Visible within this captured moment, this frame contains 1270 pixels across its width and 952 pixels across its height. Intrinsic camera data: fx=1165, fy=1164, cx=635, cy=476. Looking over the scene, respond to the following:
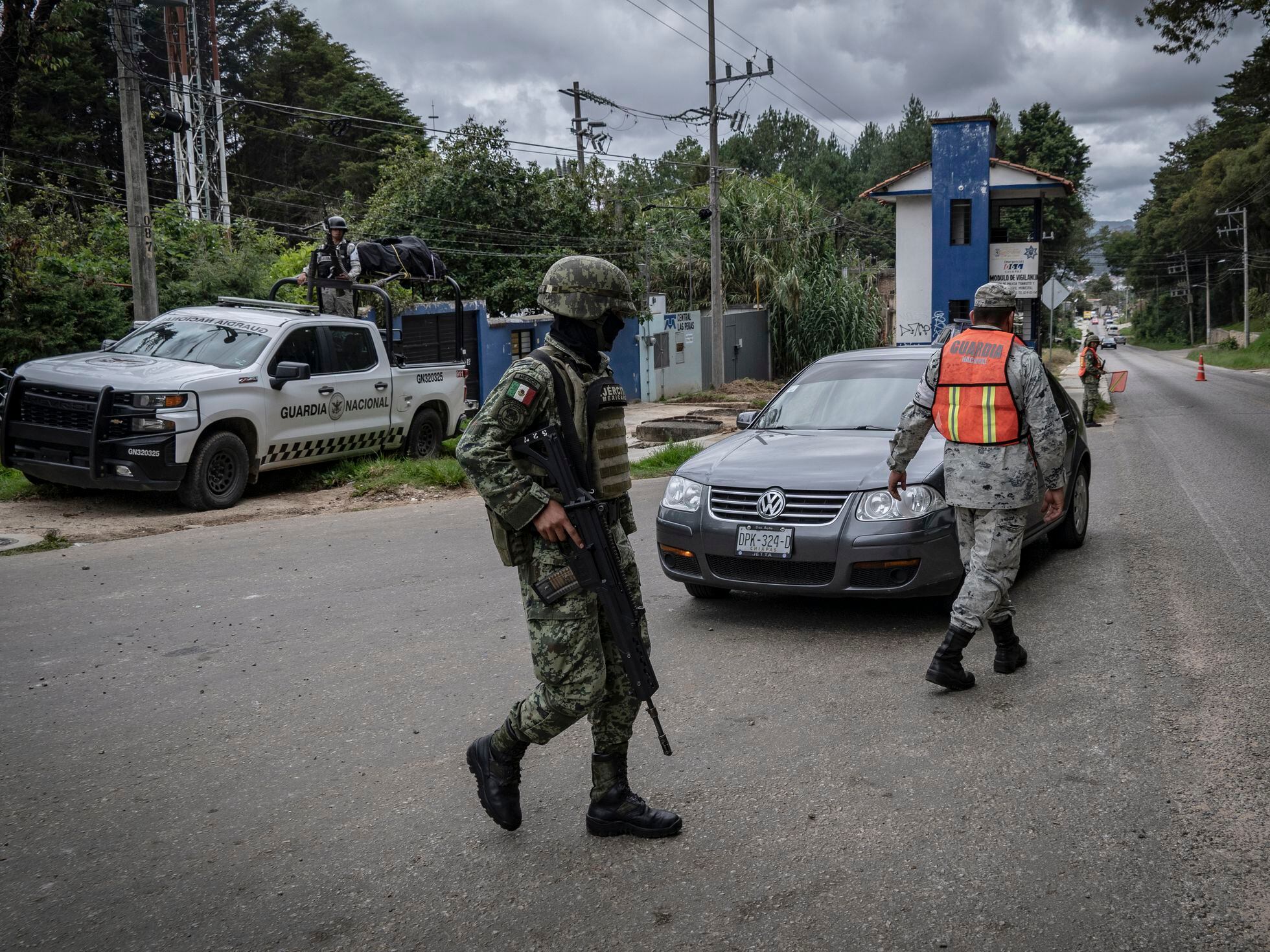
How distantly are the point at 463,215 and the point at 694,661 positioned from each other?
2408 centimetres

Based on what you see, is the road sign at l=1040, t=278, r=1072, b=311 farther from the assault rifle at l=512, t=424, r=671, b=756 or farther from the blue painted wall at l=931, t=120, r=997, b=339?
the assault rifle at l=512, t=424, r=671, b=756

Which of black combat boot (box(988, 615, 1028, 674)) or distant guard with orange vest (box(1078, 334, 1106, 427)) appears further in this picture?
distant guard with orange vest (box(1078, 334, 1106, 427))

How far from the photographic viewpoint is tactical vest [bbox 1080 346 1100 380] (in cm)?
2064

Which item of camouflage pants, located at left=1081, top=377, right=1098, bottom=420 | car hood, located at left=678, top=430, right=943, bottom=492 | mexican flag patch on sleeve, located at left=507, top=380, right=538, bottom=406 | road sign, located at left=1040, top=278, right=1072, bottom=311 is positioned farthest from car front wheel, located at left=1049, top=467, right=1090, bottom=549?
road sign, located at left=1040, top=278, right=1072, bottom=311

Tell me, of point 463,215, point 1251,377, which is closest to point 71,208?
point 463,215

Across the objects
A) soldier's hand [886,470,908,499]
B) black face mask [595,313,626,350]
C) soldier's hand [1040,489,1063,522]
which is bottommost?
soldier's hand [1040,489,1063,522]

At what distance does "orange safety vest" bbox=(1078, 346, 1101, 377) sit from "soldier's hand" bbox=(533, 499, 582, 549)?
18.8m

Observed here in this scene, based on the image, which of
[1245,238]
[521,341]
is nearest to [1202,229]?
[1245,238]

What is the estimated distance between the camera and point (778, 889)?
131 inches

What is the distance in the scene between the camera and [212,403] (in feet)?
34.8

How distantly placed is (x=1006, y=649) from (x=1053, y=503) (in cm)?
70

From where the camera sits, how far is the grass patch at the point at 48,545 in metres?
9.01

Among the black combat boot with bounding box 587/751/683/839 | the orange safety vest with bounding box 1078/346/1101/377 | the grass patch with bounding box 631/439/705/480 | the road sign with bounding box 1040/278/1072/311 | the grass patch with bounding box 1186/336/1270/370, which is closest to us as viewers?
the black combat boot with bounding box 587/751/683/839

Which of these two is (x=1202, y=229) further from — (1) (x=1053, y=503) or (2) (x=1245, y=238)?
(1) (x=1053, y=503)
